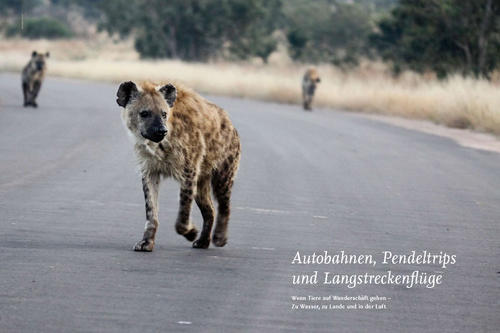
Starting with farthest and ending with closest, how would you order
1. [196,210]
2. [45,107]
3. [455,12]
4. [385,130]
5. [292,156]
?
[455,12]
[45,107]
[385,130]
[292,156]
[196,210]

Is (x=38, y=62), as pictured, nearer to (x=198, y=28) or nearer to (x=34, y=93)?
(x=34, y=93)

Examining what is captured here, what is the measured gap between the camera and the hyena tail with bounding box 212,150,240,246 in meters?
8.06

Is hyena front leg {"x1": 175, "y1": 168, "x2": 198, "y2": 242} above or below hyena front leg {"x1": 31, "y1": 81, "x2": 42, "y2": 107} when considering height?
above

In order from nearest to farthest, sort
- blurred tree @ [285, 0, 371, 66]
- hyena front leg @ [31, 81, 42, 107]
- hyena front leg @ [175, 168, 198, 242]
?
hyena front leg @ [175, 168, 198, 242] → hyena front leg @ [31, 81, 42, 107] → blurred tree @ [285, 0, 371, 66]

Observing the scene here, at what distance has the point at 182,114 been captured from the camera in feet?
25.4

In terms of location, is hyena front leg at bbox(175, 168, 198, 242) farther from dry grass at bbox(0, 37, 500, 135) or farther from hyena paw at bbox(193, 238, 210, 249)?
dry grass at bbox(0, 37, 500, 135)

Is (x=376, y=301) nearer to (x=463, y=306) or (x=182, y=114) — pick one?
(x=463, y=306)

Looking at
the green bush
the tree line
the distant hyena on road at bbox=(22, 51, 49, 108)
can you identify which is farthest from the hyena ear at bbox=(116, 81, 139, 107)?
the green bush

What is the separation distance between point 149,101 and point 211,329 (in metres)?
2.68

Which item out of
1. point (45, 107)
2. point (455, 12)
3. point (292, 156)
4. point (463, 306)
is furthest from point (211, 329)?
point (455, 12)

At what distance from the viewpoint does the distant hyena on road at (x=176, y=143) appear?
7.59 metres

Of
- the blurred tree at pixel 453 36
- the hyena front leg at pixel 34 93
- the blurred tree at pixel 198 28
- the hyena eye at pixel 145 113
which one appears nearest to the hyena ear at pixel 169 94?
the hyena eye at pixel 145 113

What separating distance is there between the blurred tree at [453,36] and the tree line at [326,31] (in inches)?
1.1

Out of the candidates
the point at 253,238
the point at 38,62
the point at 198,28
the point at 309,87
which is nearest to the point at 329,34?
the point at 198,28
